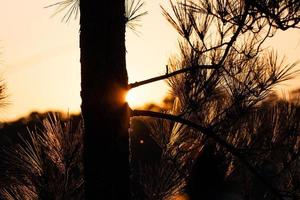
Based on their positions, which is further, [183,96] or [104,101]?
[183,96]

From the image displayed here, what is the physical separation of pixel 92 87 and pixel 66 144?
0.78m

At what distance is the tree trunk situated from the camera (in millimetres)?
2158

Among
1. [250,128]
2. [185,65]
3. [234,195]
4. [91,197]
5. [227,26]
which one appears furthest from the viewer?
[234,195]

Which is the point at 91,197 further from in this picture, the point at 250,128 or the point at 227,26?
the point at 250,128

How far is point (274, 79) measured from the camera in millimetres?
2939

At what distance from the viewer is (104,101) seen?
218 centimetres

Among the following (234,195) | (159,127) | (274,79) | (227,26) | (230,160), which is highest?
(227,26)

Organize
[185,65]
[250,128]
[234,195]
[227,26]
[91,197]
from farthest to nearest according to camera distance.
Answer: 1. [234,195]
2. [250,128]
3. [185,65]
4. [227,26]
5. [91,197]

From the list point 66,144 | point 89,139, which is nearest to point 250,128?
point 66,144

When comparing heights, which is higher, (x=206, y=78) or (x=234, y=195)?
(x=206, y=78)

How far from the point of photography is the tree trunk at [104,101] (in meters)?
2.16

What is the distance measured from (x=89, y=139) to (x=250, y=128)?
1.20 m

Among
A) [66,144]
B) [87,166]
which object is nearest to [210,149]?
[66,144]

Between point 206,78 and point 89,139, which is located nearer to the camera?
point 89,139
